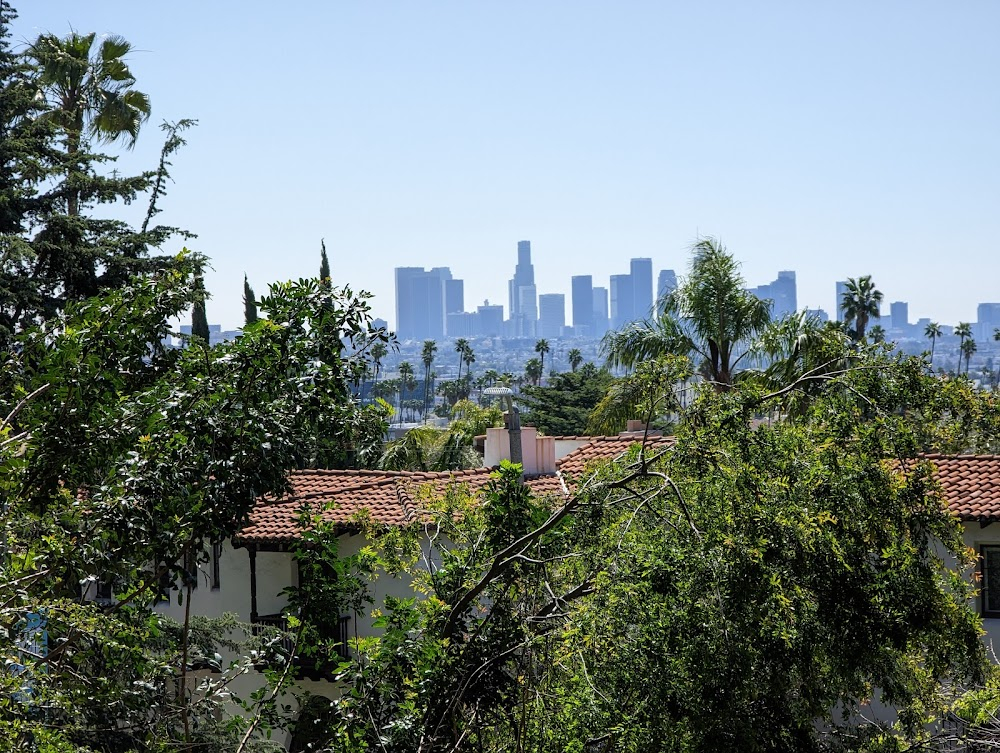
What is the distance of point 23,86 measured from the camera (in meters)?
27.0

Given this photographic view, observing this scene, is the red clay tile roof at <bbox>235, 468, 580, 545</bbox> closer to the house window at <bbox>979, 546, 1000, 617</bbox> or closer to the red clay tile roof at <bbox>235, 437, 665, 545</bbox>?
the red clay tile roof at <bbox>235, 437, 665, 545</bbox>

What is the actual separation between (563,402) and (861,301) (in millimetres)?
30080

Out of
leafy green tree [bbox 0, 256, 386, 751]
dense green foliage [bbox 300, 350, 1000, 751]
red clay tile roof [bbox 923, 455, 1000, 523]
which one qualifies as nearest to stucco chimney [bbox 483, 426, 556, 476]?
red clay tile roof [bbox 923, 455, 1000, 523]

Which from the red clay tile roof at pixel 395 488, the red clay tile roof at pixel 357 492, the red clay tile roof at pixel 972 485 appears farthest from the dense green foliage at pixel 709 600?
the red clay tile roof at pixel 357 492

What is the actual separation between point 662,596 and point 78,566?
3287mm

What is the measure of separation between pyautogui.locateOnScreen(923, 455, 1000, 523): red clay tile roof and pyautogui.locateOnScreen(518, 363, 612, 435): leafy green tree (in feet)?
140

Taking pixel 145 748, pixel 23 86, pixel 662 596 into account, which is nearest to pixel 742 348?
pixel 662 596

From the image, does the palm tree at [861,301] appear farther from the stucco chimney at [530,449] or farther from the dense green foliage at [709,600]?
the dense green foliage at [709,600]

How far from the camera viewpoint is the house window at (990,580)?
15.9 metres

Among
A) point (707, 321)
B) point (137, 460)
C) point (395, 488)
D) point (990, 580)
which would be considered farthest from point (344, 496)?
point (137, 460)

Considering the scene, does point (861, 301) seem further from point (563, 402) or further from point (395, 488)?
point (395, 488)

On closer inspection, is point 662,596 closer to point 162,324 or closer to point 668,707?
point 668,707

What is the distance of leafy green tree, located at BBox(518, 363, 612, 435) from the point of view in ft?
204

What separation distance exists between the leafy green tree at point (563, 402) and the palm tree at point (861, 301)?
78.6 ft
